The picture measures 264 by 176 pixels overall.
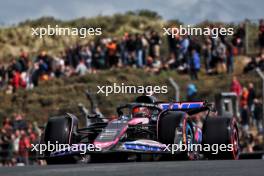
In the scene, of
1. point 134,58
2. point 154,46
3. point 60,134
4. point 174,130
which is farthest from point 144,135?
point 134,58

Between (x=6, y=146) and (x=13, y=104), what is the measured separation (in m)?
6.40

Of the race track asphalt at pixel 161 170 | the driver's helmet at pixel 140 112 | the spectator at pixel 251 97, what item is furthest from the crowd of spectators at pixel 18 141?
the race track asphalt at pixel 161 170

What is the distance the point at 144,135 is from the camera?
16.2 m

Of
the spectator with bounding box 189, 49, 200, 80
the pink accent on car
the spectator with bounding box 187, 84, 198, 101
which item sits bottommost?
the pink accent on car

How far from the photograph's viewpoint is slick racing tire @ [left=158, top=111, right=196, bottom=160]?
1555 cm

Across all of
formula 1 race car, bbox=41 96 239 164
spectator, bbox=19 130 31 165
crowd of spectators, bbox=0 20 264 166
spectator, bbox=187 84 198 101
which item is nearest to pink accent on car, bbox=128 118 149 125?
formula 1 race car, bbox=41 96 239 164

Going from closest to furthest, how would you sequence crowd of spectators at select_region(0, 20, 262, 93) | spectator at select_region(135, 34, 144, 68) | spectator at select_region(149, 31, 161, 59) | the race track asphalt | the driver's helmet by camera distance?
the race track asphalt < the driver's helmet < crowd of spectators at select_region(0, 20, 262, 93) < spectator at select_region(149, 31, 161, 59) < spectator at select_region(135, 34, 144, 68)

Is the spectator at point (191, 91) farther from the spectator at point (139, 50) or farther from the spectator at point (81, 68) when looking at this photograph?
the spectator at point (81, 68)

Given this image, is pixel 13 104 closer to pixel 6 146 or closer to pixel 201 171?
pixel 6 146

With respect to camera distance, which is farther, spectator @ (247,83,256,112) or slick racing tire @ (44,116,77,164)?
spectator @ (247,83,256,112)

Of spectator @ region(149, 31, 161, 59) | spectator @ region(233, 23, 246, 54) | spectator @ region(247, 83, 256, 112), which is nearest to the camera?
spectator @ region(247, 83, 256, 112)

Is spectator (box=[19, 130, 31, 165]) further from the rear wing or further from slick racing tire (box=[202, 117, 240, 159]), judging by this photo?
slick racing tire (box=[202, 117, 240, 159])

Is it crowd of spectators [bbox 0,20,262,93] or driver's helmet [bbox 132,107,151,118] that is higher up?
crowd of spectators [bbox 0,20,262,93]

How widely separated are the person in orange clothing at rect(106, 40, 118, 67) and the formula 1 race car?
42.3 ft
